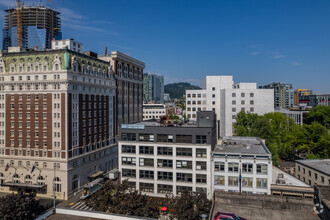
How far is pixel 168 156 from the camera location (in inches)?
2386

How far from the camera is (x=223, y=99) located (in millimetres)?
108875

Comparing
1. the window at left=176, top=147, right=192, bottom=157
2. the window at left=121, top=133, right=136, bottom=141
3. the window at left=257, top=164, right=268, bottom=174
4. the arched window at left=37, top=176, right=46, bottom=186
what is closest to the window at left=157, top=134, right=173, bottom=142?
the window at left=176, top=147, right=192, bottom=157

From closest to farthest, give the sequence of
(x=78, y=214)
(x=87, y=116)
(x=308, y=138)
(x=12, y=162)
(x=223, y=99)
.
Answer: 1. (x=78, y=214)
2. (x=12, y=162)
3. (x=87, y=116)
4. (x=308, y=138)
5. (x=223, y=99)

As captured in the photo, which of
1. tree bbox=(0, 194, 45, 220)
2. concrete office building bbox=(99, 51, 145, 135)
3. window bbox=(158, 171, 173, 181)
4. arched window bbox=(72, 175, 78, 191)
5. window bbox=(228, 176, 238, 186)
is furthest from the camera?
concrete office building bbox=(99, 51, 145, 135)

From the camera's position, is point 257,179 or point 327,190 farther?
point 257,179

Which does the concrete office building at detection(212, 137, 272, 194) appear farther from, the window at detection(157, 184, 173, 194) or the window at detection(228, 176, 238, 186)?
the window at detection(157, 184, 173, 194)

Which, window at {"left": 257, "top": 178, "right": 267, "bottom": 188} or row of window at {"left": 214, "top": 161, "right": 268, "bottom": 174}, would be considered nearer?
window at {"left": 257, "top": 178, "right": 267, "bottom": 188}

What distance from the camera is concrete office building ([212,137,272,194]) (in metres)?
52.2

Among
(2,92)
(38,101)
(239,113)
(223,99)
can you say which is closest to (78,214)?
(38,101)

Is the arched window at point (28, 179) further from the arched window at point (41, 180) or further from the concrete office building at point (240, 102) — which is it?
the concrete office building at point (240, 102)

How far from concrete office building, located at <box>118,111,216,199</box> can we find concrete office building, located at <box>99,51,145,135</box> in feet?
104

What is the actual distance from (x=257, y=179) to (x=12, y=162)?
67.6m

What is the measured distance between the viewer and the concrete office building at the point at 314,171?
58469 mm

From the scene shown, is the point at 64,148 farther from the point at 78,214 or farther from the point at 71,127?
the point at 78,214
